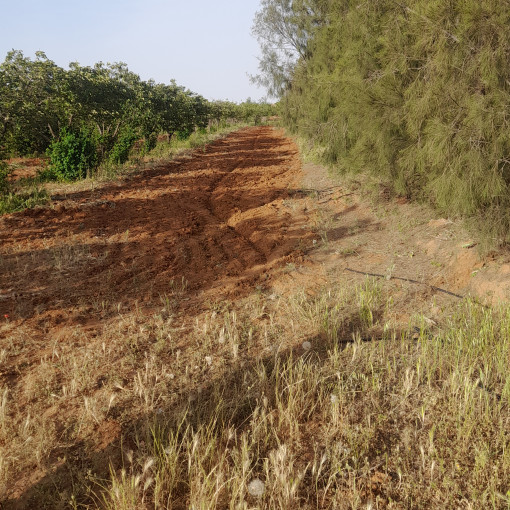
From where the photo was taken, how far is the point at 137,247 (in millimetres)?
5781

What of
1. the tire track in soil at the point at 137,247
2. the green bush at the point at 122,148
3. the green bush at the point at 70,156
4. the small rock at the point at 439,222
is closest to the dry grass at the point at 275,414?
the tire track in soil at the point at 137,247

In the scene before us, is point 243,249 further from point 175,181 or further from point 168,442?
point 175,181

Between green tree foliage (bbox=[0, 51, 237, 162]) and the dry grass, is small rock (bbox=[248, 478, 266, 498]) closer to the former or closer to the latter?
the dry grass

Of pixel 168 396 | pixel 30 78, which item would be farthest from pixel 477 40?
pixel 30 78

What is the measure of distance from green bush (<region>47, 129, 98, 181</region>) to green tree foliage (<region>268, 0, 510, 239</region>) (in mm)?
7142

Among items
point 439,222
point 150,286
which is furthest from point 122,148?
point 439,222

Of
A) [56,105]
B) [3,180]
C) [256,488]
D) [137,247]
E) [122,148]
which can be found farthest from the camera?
[122,148]

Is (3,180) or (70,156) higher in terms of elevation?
(70,156)

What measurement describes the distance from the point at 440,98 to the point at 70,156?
892 cm

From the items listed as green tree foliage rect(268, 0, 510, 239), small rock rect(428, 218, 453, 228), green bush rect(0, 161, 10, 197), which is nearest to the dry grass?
green tree foliage rect(268, 0, 510, 239)

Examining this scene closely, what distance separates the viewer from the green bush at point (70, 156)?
391 inches

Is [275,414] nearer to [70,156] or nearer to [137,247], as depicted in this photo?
[137,247]

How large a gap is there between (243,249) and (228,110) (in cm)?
5017

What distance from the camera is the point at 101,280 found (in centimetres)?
471
